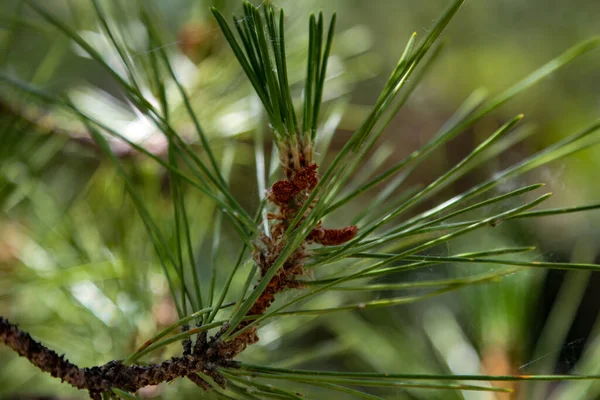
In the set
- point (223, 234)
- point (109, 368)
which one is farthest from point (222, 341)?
point (223, 234)

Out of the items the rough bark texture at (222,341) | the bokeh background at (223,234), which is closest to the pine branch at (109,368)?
the rough bark texture at (222,341)

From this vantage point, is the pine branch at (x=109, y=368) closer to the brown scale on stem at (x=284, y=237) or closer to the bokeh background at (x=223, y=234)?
the brown scale on stem at (x=284, y=237)

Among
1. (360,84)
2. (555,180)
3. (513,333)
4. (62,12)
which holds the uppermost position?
(62,12)

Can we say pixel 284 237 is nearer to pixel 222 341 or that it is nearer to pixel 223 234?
pixel 222 341

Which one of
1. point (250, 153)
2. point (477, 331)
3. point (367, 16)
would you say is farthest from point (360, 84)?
point (477, 331)

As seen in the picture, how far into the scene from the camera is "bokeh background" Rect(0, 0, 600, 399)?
0.46 metres

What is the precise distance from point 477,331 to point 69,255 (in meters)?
0.34

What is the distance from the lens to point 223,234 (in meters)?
0.69

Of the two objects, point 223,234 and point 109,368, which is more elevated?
point 223,234

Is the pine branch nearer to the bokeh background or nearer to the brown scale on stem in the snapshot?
the brown scale on stem

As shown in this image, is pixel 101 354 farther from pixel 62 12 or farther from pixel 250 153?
pixel 62 12

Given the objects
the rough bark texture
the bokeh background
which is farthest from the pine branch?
the bokeh background

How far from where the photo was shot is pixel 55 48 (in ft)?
1.61

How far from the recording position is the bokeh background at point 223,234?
46 centimetres
